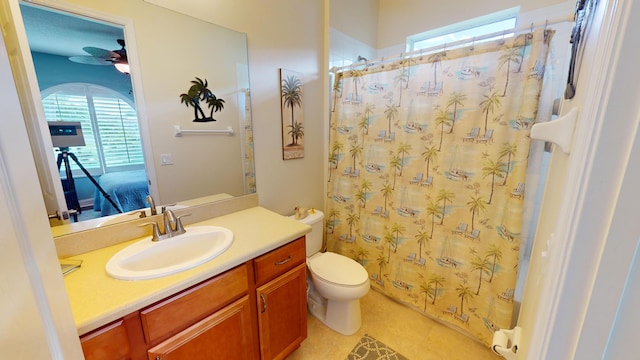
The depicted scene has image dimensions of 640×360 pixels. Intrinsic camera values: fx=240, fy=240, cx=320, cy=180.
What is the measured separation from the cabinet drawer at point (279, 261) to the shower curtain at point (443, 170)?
34.5 inches

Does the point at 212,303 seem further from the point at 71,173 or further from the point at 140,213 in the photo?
the point at 71,173

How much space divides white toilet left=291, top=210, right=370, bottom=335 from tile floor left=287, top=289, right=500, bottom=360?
0.07 metres

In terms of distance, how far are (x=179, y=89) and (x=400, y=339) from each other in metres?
2.08

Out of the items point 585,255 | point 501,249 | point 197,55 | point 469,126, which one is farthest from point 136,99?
point 501,249

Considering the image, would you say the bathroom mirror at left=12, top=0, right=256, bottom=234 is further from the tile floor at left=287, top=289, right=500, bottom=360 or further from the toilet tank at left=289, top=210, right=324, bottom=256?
the tile floor at left=287, top=289, right=500, bottom=360

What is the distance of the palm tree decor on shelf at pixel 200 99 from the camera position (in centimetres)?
137

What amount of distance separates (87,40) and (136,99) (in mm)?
277

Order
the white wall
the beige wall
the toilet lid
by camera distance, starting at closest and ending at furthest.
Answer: the white wall, the toilet lid, the beige wall

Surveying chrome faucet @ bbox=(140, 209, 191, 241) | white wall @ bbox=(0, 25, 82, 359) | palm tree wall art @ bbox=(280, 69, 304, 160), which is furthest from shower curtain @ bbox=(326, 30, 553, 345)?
white wall @ bbox=(0, 25, 82, 359)

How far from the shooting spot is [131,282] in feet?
2.87

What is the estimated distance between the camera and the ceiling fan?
1046 mm

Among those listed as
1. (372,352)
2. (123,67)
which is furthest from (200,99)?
(372,352)

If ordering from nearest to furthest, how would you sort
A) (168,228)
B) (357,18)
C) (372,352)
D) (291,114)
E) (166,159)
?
(168,228)
(166,159)
(372,352)
(291,114)
(357,18)

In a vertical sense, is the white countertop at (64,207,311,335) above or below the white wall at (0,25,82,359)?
below
